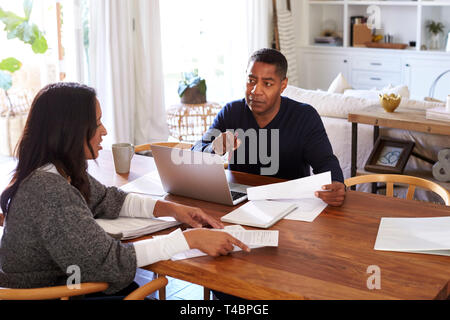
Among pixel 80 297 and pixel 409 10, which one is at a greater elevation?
pixel 409 10

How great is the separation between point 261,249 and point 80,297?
0.51m

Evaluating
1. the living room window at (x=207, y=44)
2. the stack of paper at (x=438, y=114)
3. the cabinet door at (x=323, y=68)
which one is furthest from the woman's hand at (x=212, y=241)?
→ the cabinet door at (x=323, y=68)

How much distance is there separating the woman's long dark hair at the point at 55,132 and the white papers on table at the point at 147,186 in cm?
58

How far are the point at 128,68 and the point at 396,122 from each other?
7.91 feet

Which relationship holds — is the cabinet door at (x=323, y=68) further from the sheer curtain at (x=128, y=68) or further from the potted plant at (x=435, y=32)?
the sheer curtain at (x=128, y=68)

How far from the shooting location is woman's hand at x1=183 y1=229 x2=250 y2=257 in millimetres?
1562

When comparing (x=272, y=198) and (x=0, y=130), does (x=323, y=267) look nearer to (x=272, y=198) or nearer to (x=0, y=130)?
(x=272, y=198)

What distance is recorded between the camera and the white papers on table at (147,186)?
210 cm

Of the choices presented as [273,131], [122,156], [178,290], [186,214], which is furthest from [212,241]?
[178,290]

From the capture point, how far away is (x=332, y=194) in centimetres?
193

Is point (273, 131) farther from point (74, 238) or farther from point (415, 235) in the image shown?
point (74, 238)

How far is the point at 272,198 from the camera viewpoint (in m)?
1.99

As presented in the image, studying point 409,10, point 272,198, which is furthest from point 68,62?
point 409,10
